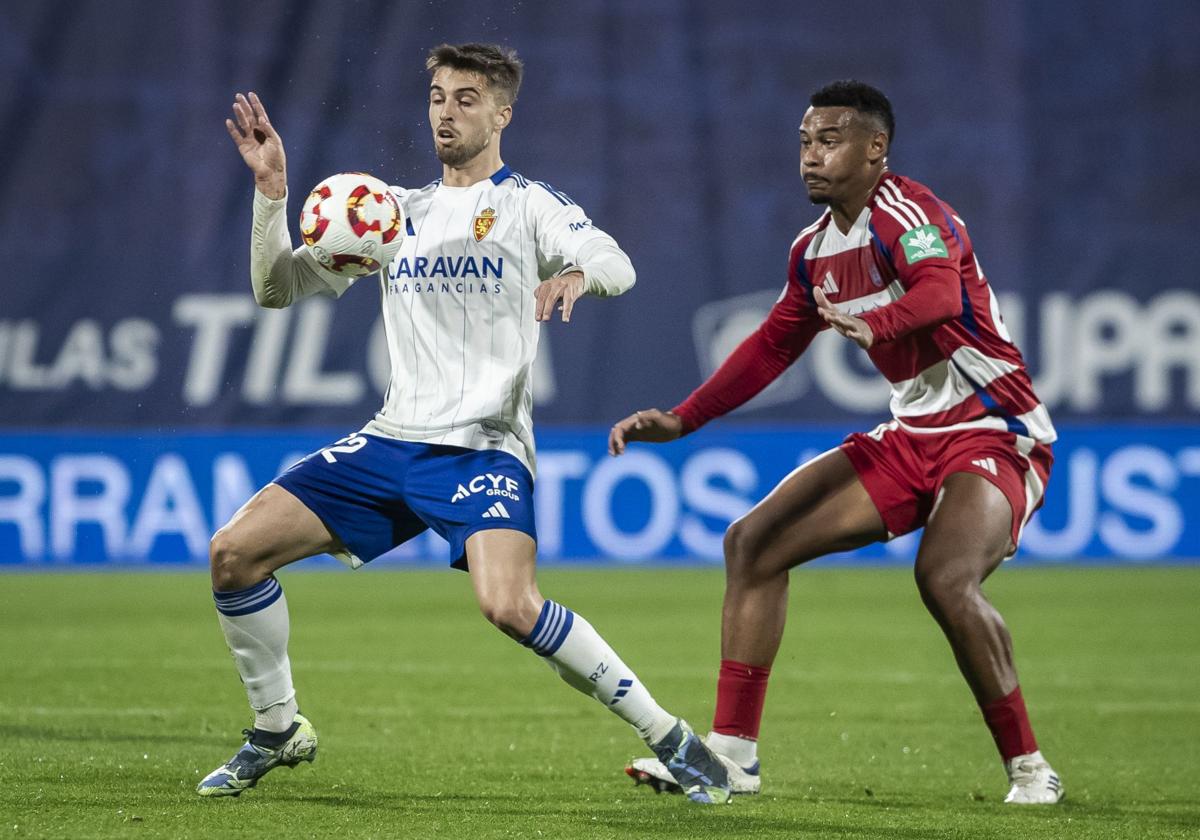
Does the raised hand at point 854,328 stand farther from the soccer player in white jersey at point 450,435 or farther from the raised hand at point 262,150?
the raised hand at point 262,150

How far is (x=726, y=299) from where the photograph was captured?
13.7 metres

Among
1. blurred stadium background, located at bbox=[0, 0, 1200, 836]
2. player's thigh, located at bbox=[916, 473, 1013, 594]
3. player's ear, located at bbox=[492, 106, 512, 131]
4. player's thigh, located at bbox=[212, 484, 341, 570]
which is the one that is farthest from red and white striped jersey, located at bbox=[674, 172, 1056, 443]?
blurred stadium background, located at bbox=[0, 0, 1200, 836]

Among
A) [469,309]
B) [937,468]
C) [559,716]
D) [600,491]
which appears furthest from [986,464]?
[600,491]

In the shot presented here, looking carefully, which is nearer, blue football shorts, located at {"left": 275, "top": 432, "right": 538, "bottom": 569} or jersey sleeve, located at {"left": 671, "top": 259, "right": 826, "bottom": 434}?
blue football shorts, located at {"left": 275, "top": 432, "right": 538, "bottom": 569}

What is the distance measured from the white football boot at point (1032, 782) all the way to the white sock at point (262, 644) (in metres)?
2.06

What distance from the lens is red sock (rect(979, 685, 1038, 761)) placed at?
5184 mm

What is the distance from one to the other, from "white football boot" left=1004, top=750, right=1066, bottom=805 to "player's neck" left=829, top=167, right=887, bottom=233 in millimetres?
1651

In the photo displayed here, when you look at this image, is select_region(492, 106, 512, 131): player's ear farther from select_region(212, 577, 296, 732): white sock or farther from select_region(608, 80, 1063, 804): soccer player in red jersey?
select_region(212, 577, 296, 732): white sock

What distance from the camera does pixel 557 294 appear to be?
177 inches

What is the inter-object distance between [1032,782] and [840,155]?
75.0 inches

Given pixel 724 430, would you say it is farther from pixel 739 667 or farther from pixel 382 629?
pixel 739 667

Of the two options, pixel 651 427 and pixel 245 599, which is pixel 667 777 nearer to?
pixel 651 427

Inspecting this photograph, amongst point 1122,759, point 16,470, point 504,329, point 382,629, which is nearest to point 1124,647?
point 1122,759

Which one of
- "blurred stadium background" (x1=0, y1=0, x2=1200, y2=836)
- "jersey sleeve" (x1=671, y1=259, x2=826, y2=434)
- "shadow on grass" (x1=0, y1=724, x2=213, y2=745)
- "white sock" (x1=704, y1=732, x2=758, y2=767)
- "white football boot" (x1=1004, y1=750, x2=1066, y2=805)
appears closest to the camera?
"white football boot" (x1=1004, y1=750, x2=1066, y2=805)
